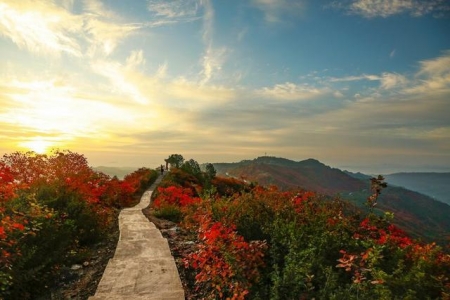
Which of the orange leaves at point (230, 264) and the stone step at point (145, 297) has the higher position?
the orange leaves at point (230, 264)

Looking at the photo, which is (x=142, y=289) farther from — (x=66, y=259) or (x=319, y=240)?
(x=319, y=240)

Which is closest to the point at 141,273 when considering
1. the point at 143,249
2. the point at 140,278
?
the point at 140,278

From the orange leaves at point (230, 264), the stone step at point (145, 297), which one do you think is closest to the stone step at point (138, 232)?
the orange leaves at point (230, 264)

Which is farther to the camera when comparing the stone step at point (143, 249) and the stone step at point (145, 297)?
the stone step at point (143, 249)

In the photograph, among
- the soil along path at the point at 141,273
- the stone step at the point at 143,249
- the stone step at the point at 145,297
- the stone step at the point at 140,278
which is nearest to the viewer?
the stone step at the point at 145,297

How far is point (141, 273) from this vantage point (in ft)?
20.0

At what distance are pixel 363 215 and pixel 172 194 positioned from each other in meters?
14.1

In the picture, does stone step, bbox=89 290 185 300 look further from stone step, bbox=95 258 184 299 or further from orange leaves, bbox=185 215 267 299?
orange leaves, bbox=185 215 267 299

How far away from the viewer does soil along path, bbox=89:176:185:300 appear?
5.21 meters

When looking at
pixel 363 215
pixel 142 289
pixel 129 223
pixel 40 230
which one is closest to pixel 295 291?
pixel 142 289

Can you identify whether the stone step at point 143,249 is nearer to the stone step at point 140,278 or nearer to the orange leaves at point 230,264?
the stone step at point 140,278

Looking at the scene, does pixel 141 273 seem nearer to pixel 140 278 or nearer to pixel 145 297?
pixel 140 278

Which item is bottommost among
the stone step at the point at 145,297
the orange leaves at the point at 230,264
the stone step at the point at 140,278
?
the stone step at the point at 145,297

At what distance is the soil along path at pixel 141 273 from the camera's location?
5.21m
